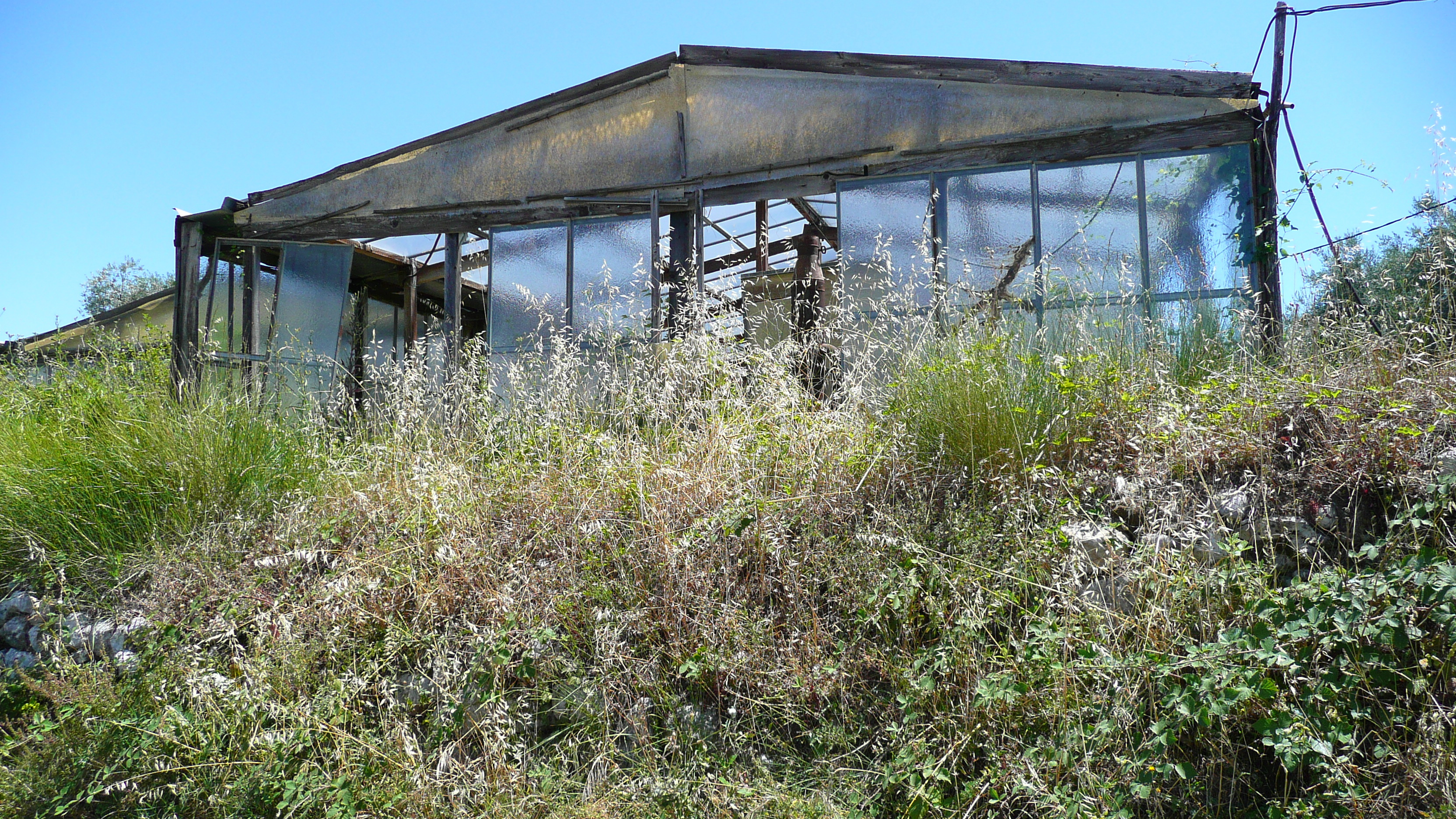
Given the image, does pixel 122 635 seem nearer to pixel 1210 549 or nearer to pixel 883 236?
pixel 1210 549

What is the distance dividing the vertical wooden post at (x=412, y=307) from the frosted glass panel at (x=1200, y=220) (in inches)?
326

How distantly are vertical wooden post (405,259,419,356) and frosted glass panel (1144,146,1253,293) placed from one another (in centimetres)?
829

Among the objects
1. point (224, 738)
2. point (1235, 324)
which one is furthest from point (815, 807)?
point (1235, 324)

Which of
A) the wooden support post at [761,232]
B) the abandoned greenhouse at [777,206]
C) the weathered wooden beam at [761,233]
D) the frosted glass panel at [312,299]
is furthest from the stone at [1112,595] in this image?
the frosted glass panel at [312,299]

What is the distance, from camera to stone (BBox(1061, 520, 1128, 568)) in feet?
9.13

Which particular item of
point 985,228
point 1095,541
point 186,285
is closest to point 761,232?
point 985,228

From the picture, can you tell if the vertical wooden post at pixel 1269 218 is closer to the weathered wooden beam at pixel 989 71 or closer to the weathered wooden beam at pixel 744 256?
the weathered wooden beam at pixel 989 71

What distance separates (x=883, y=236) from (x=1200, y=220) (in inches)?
87.4

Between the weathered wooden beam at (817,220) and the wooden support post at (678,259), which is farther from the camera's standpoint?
the weathered wooden beam at (817,220)

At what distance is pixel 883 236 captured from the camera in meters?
6.38

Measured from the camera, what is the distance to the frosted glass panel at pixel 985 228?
19.8 feet

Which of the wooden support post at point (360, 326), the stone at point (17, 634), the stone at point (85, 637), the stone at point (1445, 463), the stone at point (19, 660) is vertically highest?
the wooden support post at point (360, 326)

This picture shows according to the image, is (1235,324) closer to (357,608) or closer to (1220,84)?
(1220,84)

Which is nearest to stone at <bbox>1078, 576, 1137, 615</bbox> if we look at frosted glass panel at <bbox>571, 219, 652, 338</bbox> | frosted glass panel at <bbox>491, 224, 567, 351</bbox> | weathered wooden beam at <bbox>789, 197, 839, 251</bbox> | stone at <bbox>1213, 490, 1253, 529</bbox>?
stone at <bbox>1213, 490, 1253, 529</bbox>
